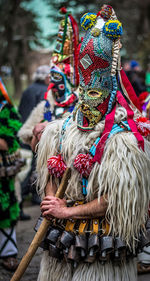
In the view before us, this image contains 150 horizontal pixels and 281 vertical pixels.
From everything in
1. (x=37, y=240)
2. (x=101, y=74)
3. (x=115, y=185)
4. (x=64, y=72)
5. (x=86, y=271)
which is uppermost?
(x=64, y=72)

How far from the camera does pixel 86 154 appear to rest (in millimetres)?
2027

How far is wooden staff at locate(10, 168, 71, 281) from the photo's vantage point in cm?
192

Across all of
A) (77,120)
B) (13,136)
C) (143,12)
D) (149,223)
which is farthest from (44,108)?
(143,12)

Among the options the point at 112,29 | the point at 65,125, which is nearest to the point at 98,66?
the point at 112,29

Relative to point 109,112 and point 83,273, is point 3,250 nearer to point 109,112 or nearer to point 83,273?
point 83,273

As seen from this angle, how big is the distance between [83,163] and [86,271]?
0.62 meters

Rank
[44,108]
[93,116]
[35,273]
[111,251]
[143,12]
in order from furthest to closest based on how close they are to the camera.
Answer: [143,12] < [44,108] < [35,273] < [93,116] < [111,251]

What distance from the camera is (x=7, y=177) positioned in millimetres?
3447

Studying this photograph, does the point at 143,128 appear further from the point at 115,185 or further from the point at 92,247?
the point at 92,247

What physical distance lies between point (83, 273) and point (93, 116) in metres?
0.90

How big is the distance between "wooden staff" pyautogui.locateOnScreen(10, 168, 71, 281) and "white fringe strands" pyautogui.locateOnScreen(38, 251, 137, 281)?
0.24m

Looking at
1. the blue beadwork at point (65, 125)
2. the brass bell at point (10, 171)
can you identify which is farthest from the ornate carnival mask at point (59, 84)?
the blue beadwork at point (65, 125)

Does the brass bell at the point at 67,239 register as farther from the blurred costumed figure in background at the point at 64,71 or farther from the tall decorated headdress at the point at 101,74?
the blurred costumed figure in background at the point at 64,71

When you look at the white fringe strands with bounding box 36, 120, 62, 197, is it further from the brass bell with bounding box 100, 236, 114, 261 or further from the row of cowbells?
the brass bell with bounding box 100, 236, 114, 261
